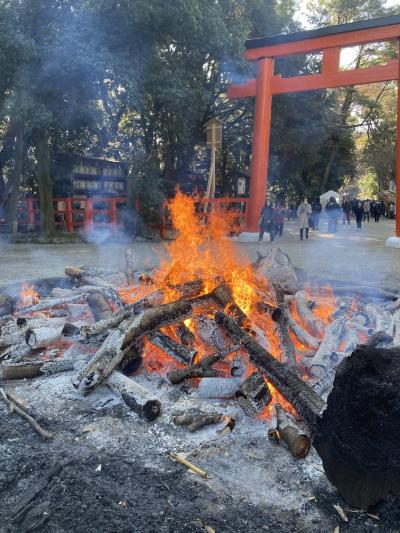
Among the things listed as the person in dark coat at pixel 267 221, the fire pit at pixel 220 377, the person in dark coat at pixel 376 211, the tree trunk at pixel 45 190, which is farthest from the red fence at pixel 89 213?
the person in dark coat at pixel 376 211

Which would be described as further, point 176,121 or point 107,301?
point 176,121

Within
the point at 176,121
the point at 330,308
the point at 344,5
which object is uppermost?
the point at 344,5

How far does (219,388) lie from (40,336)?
6.27 feet

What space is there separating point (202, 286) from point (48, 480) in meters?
2.64

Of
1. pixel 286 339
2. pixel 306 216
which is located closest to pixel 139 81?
pixel 306 216

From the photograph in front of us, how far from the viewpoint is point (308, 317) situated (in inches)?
188

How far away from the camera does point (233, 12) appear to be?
14055 millimetres

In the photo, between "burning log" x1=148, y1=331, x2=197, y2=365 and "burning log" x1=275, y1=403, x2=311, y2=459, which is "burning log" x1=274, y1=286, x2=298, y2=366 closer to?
"burning log" x1=148, y1=331, x2=197, y2=365

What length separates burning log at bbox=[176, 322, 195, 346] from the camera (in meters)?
4.17

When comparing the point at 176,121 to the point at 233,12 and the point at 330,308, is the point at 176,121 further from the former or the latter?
the point at 330,308

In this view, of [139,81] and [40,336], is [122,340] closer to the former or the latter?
[40,336]

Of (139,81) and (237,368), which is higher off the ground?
(139,81)

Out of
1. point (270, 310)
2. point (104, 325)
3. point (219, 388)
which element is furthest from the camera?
point (270, 310)

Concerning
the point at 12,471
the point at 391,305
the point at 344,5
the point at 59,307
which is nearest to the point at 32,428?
the point at 12,471
